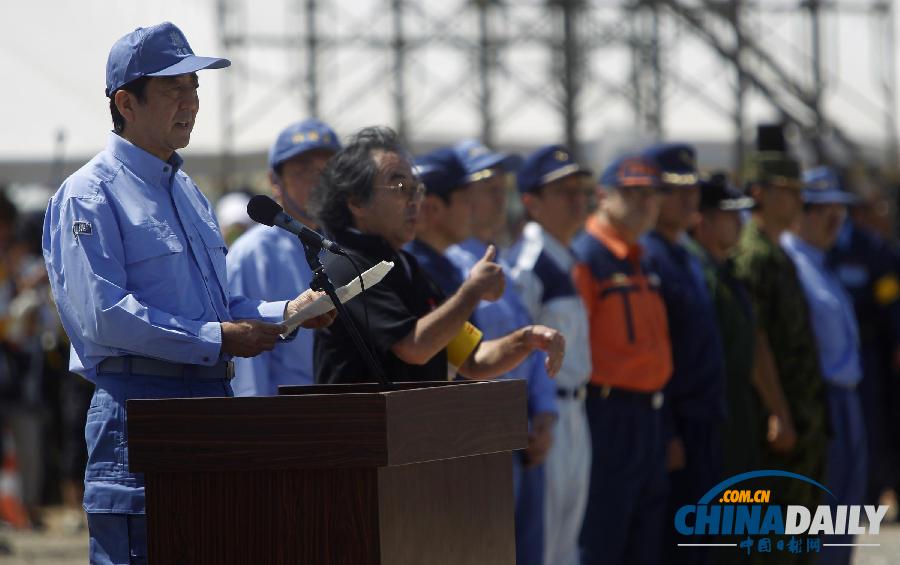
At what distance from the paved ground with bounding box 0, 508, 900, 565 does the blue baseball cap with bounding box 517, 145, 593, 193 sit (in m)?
3.79

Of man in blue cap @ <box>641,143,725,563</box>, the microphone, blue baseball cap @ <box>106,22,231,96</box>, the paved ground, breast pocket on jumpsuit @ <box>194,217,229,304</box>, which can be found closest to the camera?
the microphone

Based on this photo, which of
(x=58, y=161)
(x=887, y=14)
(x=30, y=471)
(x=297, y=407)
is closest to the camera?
(x=297, y=407)

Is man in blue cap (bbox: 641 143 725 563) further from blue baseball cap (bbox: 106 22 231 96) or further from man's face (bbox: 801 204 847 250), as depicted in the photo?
blue baseball cap (bbox: 106 22 231 96)

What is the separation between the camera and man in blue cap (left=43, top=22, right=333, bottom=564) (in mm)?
4027

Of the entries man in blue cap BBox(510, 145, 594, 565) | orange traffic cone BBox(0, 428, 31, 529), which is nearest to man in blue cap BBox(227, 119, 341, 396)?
man in blue cap BBox(510, 145, 594, 565)

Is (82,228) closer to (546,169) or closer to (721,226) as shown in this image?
(546,169)

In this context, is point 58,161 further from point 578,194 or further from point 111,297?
point 111,297

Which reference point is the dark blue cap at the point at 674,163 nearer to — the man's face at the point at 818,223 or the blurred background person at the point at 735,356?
the blurred background person at the point at 735,356

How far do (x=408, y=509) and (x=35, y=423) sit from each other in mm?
9207

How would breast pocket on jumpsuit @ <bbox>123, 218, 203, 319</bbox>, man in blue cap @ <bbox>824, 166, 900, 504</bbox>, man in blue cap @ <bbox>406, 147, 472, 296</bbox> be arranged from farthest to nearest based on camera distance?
man in blue cap @ <bbox>824, 166, 900, 504</bbox> < man in blue cap @ <bbox>406, 147, 472, 296</bbox> < breast pocket on jumpsuit @ <bbox>123, 218, 203, 319</bbox>

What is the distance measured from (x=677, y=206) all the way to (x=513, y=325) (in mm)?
1567

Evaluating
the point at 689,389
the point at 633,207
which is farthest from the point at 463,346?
the point at 689,389

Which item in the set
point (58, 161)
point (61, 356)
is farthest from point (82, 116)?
point (61, 356)

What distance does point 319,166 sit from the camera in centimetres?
625
